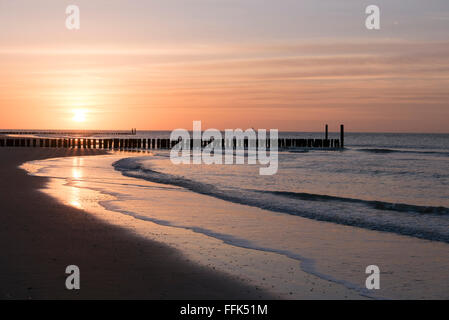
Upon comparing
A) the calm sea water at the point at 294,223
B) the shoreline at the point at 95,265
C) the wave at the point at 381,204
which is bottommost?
the wave at the point at 381,204

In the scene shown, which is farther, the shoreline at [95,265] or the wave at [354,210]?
the wave at [354,210]

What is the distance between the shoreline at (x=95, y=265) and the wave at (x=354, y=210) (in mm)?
5424

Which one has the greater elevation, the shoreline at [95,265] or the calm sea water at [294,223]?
the shoreline at [95,265]

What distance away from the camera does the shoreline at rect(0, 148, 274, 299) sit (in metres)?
6.18

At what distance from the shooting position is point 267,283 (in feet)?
22.5

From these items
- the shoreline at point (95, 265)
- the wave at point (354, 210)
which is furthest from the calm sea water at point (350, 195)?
the shoreline at point (95, 265)

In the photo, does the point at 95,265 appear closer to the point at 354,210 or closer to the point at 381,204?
the point at 354,210

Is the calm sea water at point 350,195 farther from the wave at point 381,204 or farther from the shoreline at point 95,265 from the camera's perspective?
the shoreline at point 95,265

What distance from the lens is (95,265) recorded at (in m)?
7.38

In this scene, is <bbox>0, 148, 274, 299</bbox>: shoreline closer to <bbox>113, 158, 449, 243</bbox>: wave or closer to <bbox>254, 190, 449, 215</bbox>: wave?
<bbox>113, 158, 449, 243</bbox>: wave

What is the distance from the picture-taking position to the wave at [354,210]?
11.6 meters

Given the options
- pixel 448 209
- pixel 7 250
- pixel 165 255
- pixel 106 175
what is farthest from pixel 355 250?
pixel 106 175
